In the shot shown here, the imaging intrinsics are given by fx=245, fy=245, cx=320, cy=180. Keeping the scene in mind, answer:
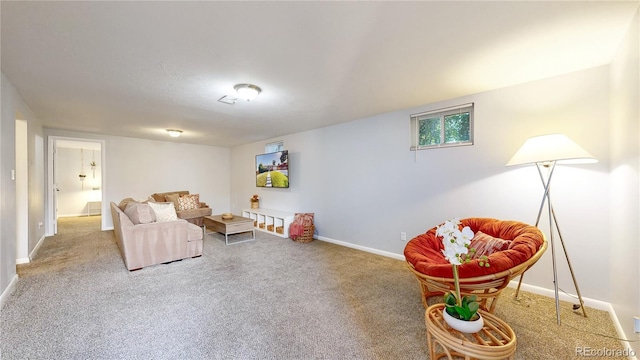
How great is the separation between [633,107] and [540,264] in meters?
1.64

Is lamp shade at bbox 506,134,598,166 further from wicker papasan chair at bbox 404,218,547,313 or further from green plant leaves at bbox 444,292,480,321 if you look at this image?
green plant leaves at bbox 444,292,480,321

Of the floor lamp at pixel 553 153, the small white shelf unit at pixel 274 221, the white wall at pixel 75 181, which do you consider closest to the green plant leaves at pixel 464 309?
the floor lamp at pixel 553 153

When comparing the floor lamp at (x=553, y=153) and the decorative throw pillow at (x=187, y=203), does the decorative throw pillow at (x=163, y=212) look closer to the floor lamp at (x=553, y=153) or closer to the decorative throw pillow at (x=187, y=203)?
the decorative throw pillow at (x=187, y=203)

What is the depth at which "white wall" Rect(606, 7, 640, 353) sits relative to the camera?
1.62 metres

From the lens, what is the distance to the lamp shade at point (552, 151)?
78.2 inches

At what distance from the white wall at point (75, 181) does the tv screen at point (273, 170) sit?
221 inches

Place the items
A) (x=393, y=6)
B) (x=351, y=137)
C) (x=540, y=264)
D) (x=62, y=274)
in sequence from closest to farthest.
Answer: (x=393, y=6)
(x=540, y=264)
(x=62, y=274)
(x=351, y=137)

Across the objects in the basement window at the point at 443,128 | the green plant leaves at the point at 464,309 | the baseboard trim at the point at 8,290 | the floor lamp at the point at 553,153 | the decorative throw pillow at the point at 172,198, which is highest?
the basement window at the point at 443,128

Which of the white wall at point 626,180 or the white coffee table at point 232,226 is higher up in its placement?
the white wall at point 626,180

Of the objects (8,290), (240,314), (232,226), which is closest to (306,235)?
(232,226)

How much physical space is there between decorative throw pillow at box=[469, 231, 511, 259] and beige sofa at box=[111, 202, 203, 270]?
11.6 ft

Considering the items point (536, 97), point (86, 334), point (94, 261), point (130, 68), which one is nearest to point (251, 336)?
point (86, 334)

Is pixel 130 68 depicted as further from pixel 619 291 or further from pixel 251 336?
pixel 619 291

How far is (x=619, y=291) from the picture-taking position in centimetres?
195
